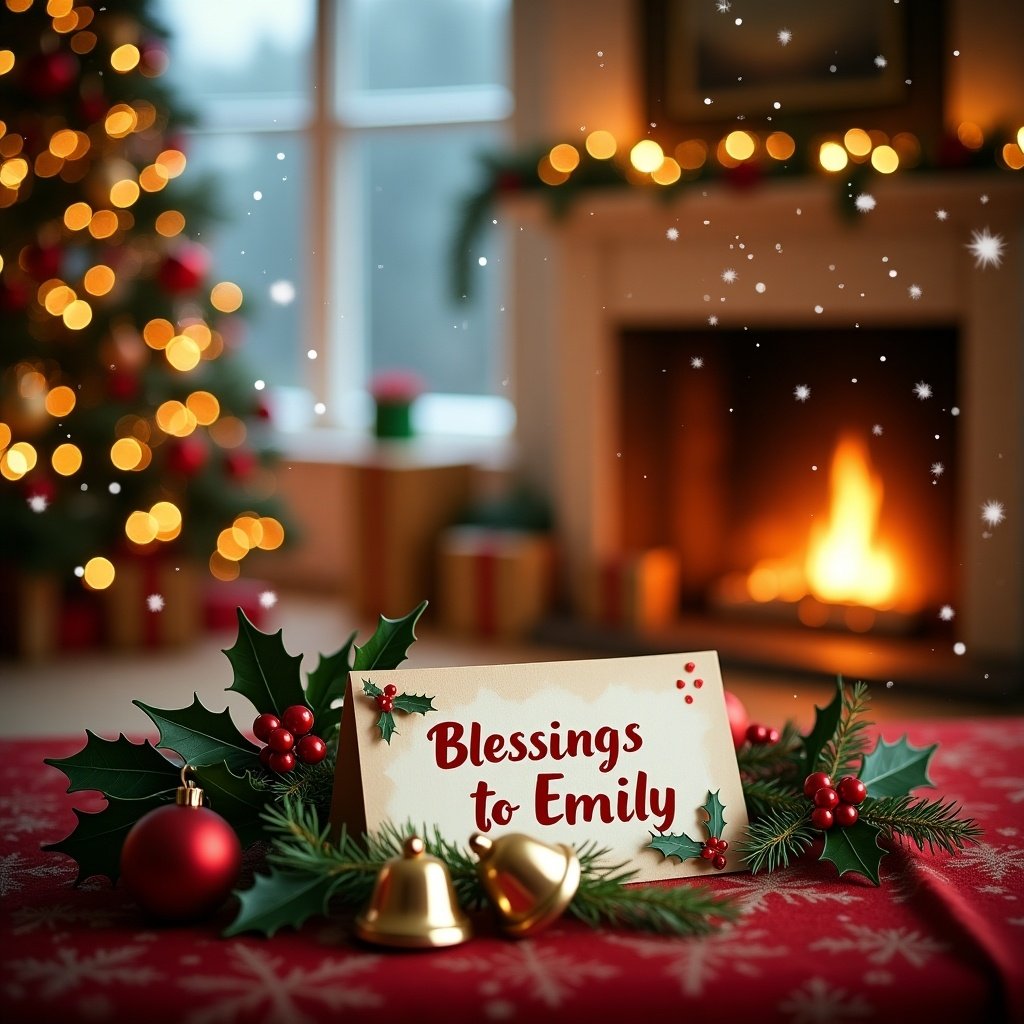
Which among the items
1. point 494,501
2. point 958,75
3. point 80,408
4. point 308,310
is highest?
point 958,75

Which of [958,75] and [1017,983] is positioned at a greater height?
[958,75]

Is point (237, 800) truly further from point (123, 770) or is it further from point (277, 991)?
point (277, 991)

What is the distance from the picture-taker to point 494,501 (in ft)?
14.9

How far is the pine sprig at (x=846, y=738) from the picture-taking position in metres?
1.07

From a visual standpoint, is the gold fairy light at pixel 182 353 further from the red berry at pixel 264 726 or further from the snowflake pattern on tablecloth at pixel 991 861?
the snowflake pattern on tablecloth at pixel 991 861

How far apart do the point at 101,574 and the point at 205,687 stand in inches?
27.4

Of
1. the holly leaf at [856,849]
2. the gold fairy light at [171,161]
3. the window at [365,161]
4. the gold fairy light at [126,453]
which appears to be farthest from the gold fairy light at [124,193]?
the holly leaf at [856,849]

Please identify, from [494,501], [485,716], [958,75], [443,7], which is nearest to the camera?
[485,716]

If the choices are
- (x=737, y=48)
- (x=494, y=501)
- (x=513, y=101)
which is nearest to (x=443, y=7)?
(x=513, y=101)

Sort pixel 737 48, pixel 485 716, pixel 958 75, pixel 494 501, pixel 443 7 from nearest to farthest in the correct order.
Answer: pixel 485 716 → pixel 958 75 → pixel 737 48 → pixel 494 501 → pixel 443 7

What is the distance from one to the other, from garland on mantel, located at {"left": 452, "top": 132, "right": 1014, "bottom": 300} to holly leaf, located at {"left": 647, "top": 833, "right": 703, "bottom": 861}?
1993 mm

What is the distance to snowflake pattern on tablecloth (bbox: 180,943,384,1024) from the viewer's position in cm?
75

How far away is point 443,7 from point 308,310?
3.90 ft

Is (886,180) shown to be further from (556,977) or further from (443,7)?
(556,977)
